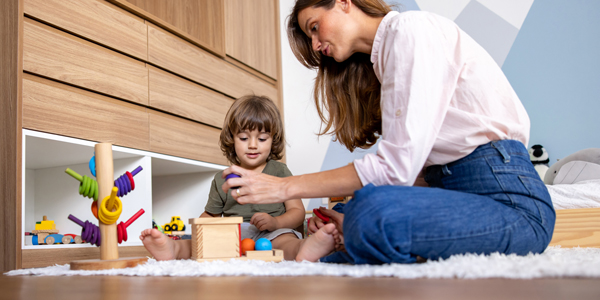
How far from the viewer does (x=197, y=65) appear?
7.47 feet

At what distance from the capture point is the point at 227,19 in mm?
2613

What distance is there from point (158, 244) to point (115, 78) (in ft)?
3.03

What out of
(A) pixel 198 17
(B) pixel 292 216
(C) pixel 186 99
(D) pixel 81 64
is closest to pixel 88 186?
(B) pixel 292 216

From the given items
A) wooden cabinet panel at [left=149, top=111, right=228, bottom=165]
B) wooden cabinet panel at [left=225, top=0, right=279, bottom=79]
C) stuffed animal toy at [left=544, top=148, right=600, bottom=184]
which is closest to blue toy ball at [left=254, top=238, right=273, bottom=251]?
wooden cabinet panel at [left=149, top=111, right=228, bottom=165]

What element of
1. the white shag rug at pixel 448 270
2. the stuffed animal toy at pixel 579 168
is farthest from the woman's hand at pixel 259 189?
the stuffed animal toy at pixel 579 168

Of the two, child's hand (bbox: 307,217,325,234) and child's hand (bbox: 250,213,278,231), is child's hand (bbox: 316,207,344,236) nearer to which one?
child's hand (bbox: 307,217,325,234)

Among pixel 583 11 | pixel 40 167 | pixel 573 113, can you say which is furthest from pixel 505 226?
pixel 583 11

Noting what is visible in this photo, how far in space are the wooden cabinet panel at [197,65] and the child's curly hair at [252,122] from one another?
0.55 metres

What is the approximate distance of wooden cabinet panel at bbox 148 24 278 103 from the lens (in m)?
2.02

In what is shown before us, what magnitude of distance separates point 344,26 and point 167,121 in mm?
1196

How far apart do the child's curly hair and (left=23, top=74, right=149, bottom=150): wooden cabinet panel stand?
0.39 metres

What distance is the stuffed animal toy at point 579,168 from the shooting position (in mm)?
1754

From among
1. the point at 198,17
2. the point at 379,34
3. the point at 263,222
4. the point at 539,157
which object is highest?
the point at 198,17

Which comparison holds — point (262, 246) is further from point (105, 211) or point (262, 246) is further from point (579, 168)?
point (579, 168)
